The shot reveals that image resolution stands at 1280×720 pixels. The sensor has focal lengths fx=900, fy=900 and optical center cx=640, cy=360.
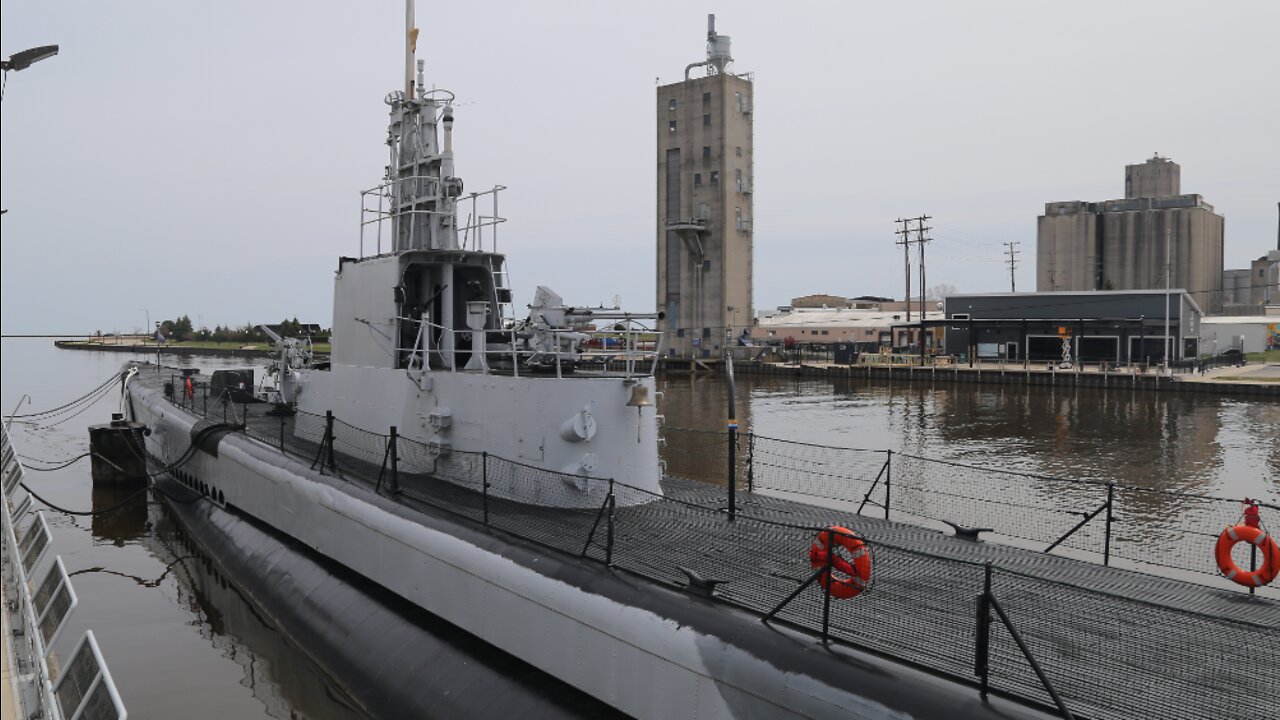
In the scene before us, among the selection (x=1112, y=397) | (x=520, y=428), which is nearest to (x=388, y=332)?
(x=520, y=428)

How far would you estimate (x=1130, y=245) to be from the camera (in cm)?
9931

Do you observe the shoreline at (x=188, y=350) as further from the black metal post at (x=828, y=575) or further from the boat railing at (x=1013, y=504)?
the black metal post at (x=828, y=575)

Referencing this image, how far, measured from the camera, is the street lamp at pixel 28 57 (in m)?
7.53

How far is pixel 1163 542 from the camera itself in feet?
58.5

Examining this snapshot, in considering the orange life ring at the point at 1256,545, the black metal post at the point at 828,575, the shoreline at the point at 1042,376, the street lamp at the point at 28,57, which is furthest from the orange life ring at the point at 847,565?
the shoreline at the point at 1042,376

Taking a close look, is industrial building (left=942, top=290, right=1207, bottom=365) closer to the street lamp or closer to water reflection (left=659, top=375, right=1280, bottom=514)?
water reflection (left=659, top=375, right=1280, bottom=514)

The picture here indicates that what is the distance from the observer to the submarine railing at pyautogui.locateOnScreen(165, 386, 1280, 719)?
22.0ft

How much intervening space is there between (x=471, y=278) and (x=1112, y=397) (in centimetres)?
4176

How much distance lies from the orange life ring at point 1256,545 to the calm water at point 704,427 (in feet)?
32.4

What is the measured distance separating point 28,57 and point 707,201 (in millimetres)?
67038

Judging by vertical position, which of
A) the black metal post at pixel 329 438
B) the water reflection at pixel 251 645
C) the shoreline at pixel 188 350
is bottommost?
the water reflection at pixel 251 645

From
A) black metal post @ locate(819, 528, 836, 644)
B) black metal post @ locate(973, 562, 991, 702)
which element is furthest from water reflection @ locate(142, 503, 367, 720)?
black metal post @ locate(973, 562, 991, 702)

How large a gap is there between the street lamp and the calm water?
2.73 m

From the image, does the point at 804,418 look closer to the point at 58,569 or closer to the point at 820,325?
the point at 58,569
